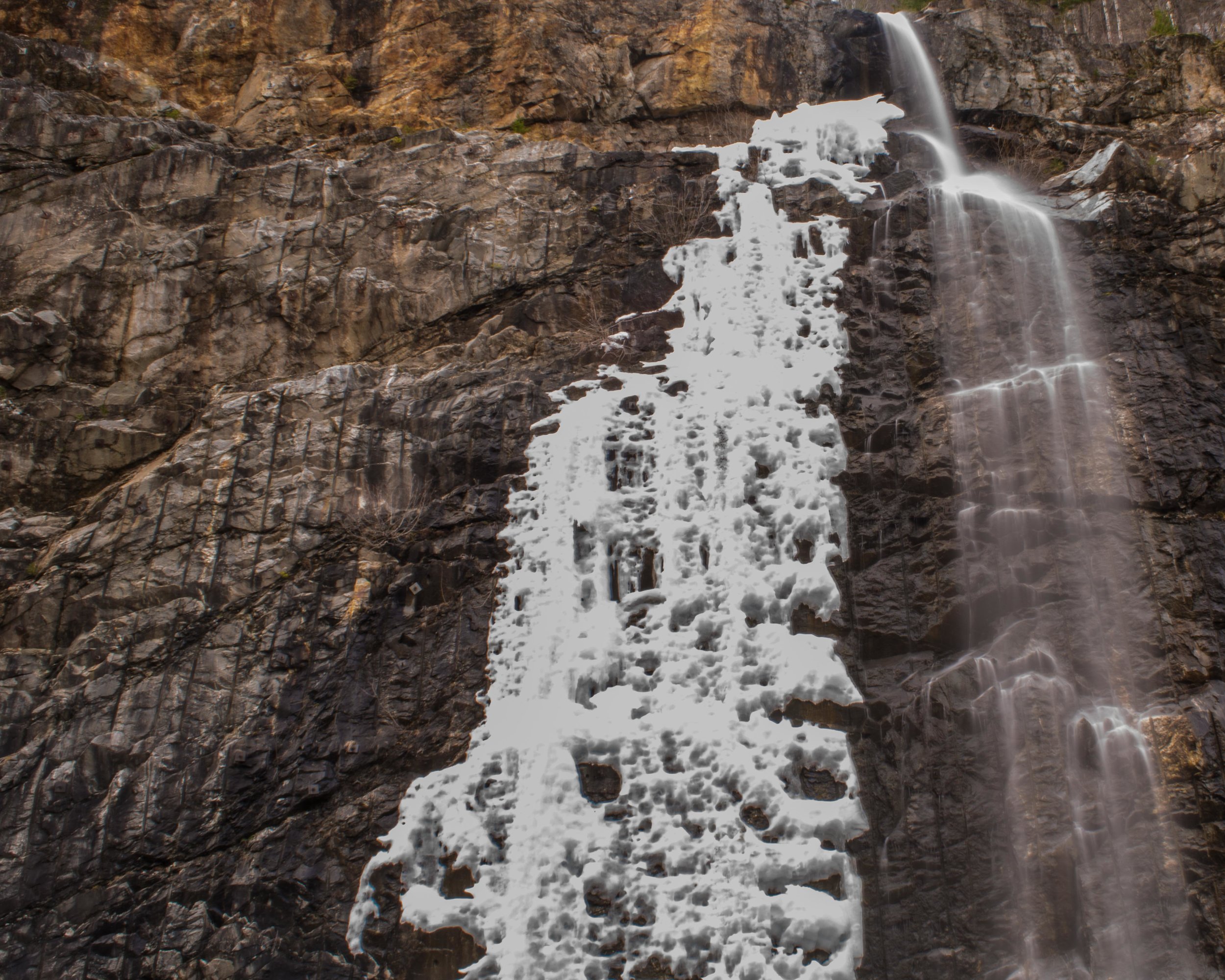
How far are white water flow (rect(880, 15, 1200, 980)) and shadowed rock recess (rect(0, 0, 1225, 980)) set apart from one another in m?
0.08

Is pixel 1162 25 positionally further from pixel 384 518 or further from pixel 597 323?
pixel 384 518

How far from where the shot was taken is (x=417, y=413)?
33.3 ft

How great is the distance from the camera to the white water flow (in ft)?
23.2

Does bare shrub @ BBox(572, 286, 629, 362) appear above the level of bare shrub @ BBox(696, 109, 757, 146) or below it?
below

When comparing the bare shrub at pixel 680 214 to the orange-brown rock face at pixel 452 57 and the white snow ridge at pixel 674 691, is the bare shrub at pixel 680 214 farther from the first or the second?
the orange-brown rock face at pixel 452 57

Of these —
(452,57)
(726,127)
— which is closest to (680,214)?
(726,127)

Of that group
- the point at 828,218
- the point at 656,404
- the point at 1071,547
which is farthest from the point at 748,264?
the point at 1071,547

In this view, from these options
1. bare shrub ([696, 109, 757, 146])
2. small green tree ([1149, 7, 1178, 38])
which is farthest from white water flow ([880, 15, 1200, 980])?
small green tree ([1149, 7, 1178, 38])

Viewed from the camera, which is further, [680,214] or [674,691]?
[680,214]

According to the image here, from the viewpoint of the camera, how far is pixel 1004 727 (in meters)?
7.73

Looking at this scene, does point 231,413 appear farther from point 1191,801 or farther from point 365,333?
point 1191,801

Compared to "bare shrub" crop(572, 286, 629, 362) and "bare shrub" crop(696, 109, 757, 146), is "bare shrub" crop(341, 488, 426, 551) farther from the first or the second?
"bare shrub" crop(696, 109, 757, 146)

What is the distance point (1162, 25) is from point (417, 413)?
42.1 ft

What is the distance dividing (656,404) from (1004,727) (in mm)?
4626
